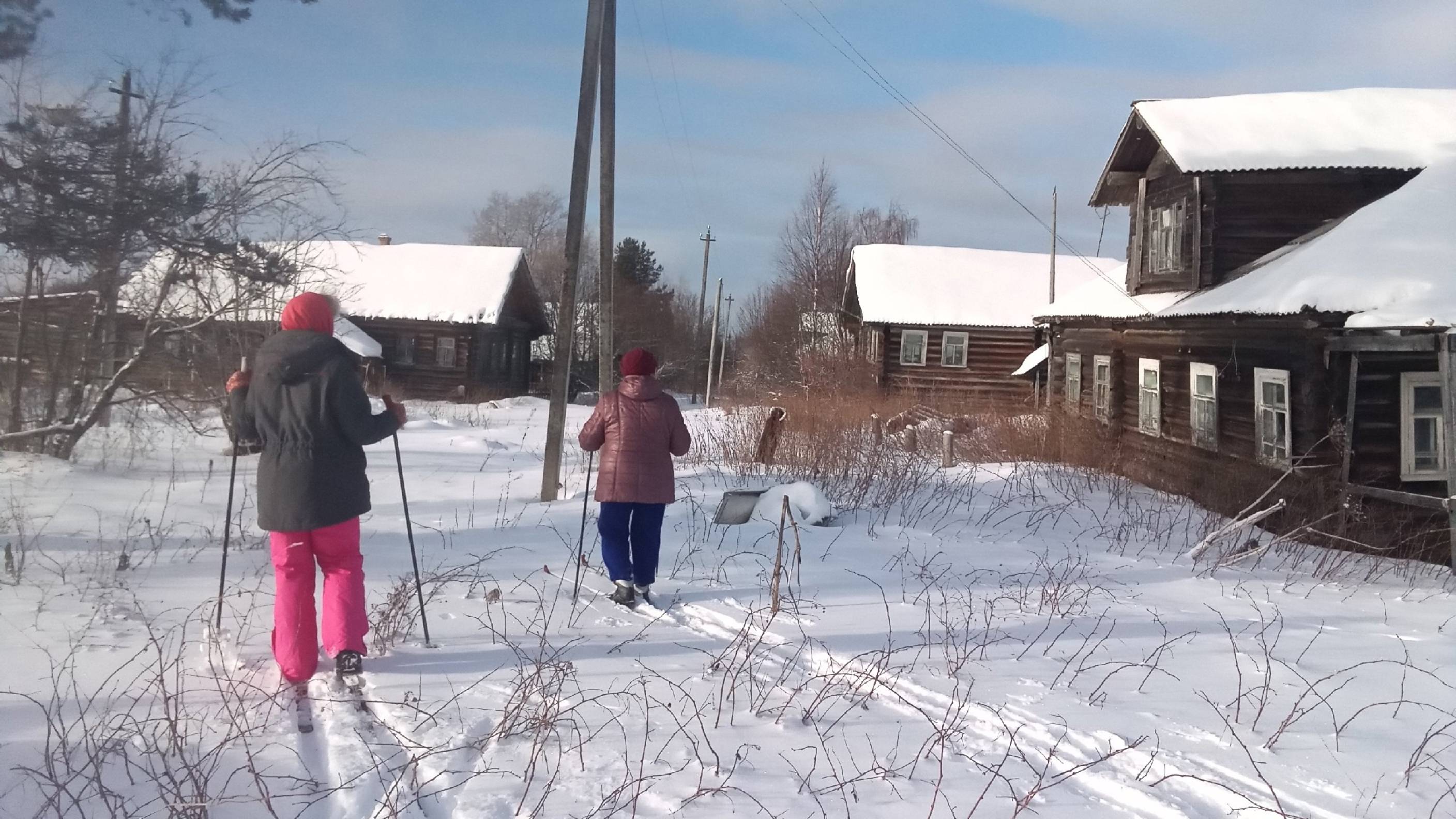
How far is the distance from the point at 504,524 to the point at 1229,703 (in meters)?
5.46

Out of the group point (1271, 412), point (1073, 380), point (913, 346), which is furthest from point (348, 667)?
point (913, 346)

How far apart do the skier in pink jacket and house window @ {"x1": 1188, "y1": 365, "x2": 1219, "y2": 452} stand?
999 cm

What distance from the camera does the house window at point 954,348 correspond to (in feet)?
96.7

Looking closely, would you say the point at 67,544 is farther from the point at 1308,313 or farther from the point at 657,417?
the point at 1308,313

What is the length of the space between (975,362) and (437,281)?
17908 mm

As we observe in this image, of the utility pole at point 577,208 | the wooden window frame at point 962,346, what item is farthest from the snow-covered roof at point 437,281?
the utility pole at point 577,208

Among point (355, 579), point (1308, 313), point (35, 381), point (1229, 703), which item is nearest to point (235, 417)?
point (355, 579)

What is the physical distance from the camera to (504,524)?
7809 mm

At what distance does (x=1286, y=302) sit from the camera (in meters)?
9.98

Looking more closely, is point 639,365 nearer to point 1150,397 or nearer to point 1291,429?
point 1291,429

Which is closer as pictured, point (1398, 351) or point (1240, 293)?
point (1398, 351)

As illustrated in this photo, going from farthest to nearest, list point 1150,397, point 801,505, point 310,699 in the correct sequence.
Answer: point 1150,397
point 801,505
point 310,699

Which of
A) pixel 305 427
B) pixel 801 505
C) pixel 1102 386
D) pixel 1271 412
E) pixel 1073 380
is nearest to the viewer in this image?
pixel 305 427

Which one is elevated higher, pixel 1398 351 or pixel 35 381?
pixel 1398 351
